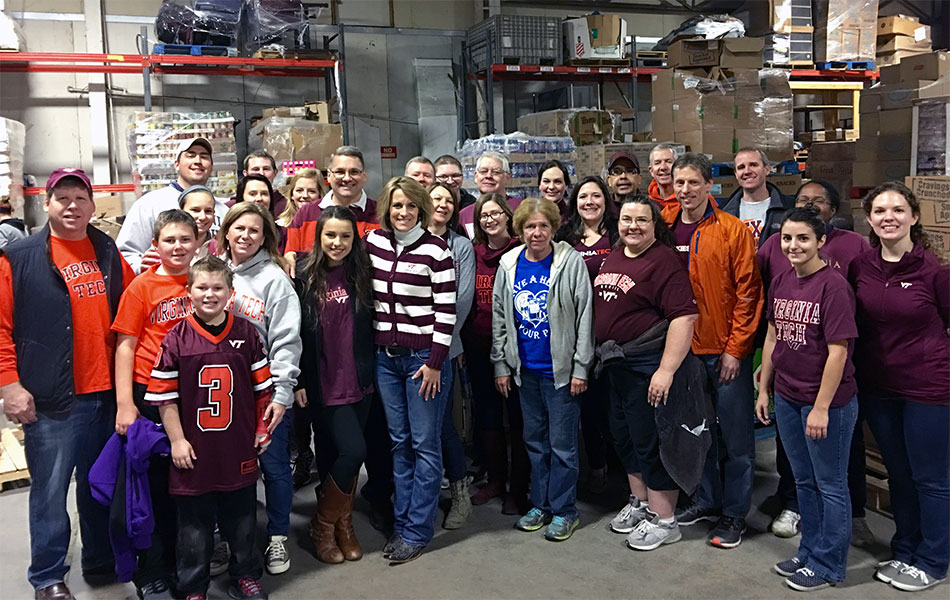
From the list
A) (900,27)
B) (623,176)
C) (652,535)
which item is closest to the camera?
(652,535)

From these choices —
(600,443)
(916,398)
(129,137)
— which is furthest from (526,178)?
(916,398)

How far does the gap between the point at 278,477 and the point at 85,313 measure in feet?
3.56

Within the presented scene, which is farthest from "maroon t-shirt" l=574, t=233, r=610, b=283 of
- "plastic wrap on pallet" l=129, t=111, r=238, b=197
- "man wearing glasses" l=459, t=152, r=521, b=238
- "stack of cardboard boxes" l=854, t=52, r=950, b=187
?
"plastic wrap on pallet" l=129, t=111, r=238, b=197

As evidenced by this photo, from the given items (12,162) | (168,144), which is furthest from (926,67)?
(12,162)

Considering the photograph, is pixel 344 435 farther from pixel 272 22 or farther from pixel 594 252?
pixel 272 22

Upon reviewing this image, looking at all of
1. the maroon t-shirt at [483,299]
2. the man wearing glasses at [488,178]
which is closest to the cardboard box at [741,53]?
the man wearing glasses at [488,178]

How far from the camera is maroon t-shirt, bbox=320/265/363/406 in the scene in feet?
11.8

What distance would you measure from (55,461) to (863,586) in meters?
3.41

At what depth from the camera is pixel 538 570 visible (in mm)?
3629

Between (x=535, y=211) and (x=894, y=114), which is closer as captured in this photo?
(x=535, y=211)

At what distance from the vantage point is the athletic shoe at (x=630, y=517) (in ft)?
13.2

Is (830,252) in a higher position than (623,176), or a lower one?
lower

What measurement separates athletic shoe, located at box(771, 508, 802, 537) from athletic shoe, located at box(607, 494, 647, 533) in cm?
64

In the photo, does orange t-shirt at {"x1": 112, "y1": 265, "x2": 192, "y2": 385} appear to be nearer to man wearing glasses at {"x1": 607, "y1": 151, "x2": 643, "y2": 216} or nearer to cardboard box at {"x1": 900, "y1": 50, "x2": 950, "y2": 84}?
man wearing glasses at {"x1": 607, "y1": 151, "x2": 643, "y2": 216}
